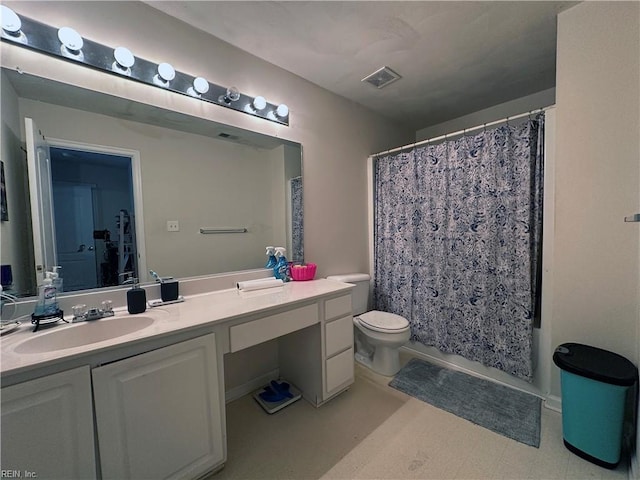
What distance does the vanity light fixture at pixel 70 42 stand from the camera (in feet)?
4.04

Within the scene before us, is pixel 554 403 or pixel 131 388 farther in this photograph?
pixel 554 403

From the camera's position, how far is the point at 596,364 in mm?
1327

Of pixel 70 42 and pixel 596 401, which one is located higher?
pixel 70 42

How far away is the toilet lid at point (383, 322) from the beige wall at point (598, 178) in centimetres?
96

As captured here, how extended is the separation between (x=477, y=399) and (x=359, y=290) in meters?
1.19

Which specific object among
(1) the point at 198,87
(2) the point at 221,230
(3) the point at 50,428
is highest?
(1) the point at 198,87

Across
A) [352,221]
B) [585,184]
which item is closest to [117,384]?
[352,221]

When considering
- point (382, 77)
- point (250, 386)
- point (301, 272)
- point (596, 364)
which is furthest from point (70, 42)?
point (596, 364)

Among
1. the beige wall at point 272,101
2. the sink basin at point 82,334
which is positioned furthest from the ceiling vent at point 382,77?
the sink basin at point 82,334

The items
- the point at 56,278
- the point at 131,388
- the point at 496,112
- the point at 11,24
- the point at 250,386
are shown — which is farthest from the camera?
the point at 496,112

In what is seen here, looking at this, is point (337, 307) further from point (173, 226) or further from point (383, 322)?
point (173, 226)

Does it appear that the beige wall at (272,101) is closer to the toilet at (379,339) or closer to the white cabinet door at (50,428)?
the toilet at (379,339)

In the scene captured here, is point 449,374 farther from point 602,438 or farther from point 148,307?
point 148,307

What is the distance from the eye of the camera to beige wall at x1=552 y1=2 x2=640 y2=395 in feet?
4.56
